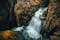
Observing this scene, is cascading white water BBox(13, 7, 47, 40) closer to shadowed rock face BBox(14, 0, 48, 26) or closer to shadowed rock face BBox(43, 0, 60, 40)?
shadowed rock face BBox(14, 0, 48, 26)

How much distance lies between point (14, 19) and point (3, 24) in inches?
27.9

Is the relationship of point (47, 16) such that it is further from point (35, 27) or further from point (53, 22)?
point (35, 27)

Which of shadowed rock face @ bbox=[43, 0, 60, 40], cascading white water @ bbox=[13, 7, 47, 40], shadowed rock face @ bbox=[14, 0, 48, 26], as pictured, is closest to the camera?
shadowed rock face @ bbox=[43, 0, 60, 40]

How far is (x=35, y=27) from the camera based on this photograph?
8.52 meters

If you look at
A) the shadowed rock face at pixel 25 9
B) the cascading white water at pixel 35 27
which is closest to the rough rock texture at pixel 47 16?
the shadowed rock face at pixel 25 9

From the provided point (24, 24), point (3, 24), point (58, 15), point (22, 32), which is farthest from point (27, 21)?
point (58, 15)

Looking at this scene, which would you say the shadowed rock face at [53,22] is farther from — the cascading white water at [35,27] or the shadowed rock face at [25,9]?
the shadowed rock face at [25,9]

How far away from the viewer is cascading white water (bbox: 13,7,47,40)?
8.16 m

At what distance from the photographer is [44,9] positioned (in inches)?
330

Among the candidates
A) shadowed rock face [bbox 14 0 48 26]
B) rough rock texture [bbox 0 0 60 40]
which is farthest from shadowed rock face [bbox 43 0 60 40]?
shadowed rock face [bbox 14 0 48 26]

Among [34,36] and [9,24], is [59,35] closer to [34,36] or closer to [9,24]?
[34,36]

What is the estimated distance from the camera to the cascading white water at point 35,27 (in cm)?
816

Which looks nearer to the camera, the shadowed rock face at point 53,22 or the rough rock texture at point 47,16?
the rough rock texture at point 47,16

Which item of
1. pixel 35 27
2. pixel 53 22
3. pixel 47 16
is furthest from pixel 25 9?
pixel 53 22
